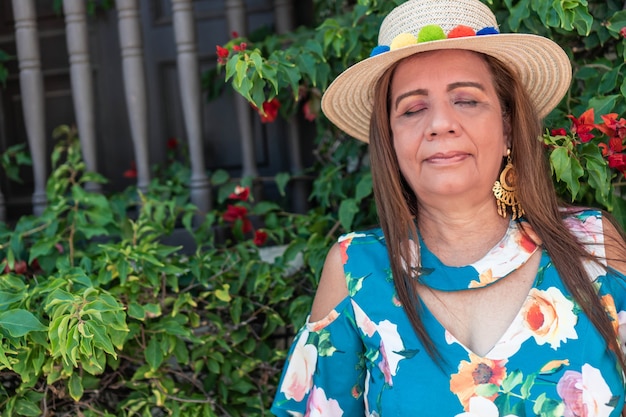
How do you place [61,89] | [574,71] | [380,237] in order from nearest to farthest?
[380,237], [574,71], [61,89]

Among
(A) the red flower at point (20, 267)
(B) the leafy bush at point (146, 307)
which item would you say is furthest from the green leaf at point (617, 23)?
(A) the red flower at point (20, 267)

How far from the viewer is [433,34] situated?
1866 millimetres

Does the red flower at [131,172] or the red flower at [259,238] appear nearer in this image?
the red flower at [259,238]

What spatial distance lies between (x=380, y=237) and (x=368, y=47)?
2.41 feet

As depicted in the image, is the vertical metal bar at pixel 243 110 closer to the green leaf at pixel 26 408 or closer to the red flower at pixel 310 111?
the red flower at pixel 310 111

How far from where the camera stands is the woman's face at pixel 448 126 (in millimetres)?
1858

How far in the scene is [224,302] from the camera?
97.7 inches

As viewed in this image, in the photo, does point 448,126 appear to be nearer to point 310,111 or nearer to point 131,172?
point 310,111

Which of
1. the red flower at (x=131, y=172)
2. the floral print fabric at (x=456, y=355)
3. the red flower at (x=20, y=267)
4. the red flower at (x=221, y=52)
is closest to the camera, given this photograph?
the floral print fabric at (x=456, y=355)

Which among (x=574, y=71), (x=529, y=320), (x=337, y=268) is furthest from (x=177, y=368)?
(x=574, y=71)

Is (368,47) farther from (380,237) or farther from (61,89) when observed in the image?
(61,89)

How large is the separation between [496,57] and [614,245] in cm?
54

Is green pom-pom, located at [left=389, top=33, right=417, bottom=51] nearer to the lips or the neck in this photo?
the lips

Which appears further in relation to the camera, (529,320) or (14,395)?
(14,395)
